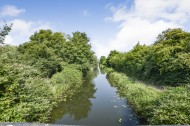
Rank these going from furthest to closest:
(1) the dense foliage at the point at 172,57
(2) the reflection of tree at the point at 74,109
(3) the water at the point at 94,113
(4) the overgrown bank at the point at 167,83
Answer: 1. (1) the dense foliage at the point at 172,57
2. (2) the reflection of tree at the point at 74,109
3. (3) the water at the point at 94,113
4. (4) the overgrown bank at the point at 167,83

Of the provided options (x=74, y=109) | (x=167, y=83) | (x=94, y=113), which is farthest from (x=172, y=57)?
(x=74, y=109)

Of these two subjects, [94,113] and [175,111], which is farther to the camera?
[94,113]

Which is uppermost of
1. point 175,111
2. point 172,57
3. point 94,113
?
point 172,57

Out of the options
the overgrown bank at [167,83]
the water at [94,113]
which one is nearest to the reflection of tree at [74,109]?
the water at [94,113]

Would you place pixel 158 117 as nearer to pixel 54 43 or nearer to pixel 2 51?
pixel 2 51

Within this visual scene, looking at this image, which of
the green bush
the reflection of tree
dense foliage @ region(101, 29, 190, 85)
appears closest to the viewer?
the green bush

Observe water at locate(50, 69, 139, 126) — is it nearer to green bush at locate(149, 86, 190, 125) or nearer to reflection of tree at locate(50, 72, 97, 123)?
reflection of tree at locate(50, 72, 97, 123)

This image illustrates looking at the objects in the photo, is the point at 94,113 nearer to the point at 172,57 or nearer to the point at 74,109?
the point at 74,109

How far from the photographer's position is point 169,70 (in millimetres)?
20859

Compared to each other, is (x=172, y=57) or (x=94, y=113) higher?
(x=172, y=57)

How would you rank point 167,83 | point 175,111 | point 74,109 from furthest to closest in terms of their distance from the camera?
point 167,83, point 74,109, point 175,111

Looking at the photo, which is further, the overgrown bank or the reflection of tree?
the reflection of tree

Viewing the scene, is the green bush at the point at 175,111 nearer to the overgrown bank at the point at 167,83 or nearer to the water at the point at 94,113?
the overgrown bank at the point at 167,83


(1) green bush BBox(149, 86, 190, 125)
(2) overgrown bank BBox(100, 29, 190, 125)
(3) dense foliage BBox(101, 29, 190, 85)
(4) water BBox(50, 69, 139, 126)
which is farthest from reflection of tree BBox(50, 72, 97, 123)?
(3) dense foliage BBox(101, 29, 190, 85)
